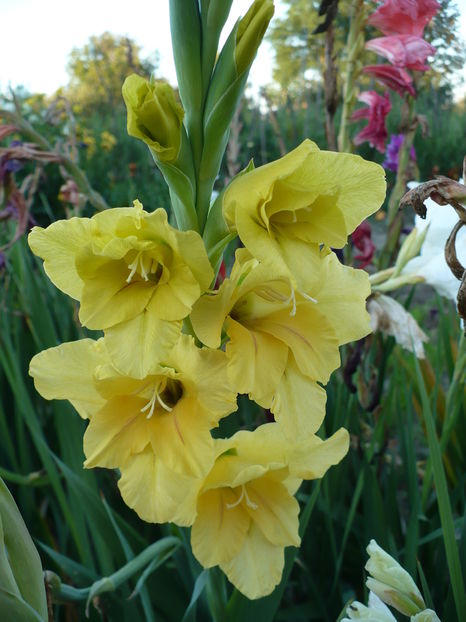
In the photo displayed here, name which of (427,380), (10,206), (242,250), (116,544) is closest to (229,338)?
(242,250)

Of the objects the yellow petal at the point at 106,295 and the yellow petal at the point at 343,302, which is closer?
the yellow petal at the point at 106,295

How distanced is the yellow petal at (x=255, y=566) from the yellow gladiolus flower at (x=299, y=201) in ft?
1.20

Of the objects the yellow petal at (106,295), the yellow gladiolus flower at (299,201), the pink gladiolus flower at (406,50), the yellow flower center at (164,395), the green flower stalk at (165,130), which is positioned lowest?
the yellow flower center at (164,395)

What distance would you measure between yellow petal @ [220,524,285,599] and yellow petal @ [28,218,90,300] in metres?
0.38

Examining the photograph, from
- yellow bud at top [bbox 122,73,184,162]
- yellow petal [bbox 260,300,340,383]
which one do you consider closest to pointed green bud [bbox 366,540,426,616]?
yellow petal [bbox 260,300,340,383]

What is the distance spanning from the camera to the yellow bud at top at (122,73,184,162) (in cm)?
48

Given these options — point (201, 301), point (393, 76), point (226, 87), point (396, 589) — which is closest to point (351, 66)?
point (393, 76)

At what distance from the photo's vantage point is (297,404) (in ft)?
1.82

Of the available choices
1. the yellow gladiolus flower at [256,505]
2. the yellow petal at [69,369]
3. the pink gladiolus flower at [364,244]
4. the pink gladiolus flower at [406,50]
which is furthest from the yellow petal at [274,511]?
the pink gladiolus flower at [406,50]

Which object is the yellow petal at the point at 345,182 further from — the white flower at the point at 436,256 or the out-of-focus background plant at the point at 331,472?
the white flower at the point at 436,256

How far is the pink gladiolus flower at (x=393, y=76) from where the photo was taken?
48.2 inches

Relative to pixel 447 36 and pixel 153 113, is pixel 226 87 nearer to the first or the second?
pixel 153 113

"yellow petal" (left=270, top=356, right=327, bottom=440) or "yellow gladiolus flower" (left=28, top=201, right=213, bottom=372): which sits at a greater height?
"yellow gladiolus flower" (left=28, top=201, right=213, bottom=372)

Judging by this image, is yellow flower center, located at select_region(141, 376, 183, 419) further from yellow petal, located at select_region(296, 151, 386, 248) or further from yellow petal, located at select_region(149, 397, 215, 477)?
yellow petal, located at select_region(296, 151, 386, 248)
